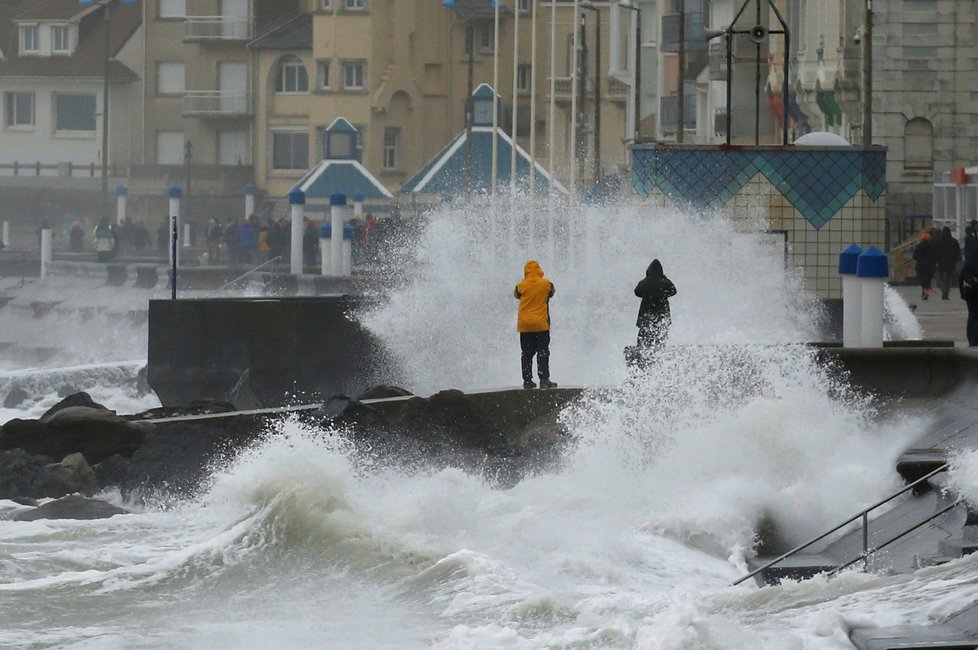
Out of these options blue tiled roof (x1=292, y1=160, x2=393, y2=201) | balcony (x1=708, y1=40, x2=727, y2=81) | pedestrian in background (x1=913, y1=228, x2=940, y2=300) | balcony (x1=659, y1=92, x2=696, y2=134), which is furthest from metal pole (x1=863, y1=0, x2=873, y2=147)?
balcony (x1=659, y1=92, x2=696, y2=134)

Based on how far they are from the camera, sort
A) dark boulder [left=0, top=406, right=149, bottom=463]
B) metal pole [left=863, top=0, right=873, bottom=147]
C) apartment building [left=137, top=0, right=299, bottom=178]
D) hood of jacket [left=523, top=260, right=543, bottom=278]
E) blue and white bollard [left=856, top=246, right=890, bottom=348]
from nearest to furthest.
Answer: blue and white bollard [left=856, top=246, right=890, bottom=348]
dark boulder [left=0, top=406, right=149, bottom=463]
hood of jacket [left=523, top=260, right=543, bottom=278]
metal pole [left=863, top=0, right=873, bottom=147]
apartment building [left=137, top=0, right=299, bottom=178]

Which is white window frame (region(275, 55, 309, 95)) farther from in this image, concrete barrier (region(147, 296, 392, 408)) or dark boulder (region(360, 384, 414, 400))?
dark boulder (region(360, 384, 414, 400))

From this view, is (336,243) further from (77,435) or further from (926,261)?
(77,435)

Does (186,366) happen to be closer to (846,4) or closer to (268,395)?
(268,395)

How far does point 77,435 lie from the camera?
1914 centimetres

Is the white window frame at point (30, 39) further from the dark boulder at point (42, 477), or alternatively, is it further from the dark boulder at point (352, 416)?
the dark boulder at point (352, 416)

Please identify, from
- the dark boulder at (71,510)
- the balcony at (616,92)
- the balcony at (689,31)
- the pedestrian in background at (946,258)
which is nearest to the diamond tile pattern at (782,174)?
the dark boulder at (71,510)

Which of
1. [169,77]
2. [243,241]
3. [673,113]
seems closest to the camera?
[243,241]

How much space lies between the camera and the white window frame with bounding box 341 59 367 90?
7956 centimetres

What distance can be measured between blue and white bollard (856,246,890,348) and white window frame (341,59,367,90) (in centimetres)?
6209

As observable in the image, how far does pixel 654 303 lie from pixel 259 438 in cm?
366

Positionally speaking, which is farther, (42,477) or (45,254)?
(45,254)

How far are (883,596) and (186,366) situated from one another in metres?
15.1

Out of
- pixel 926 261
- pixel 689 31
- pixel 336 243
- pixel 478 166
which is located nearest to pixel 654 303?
pixel 336 243
